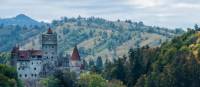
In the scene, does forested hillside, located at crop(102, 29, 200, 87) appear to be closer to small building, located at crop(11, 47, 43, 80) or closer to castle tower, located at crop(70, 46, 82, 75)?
castle tower, located at crop(70, 46, 82, 75)

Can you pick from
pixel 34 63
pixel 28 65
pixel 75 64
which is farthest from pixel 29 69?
pixel 75 64

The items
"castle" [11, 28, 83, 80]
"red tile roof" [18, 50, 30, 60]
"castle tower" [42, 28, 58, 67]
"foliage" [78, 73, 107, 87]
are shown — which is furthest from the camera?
"castle tower" [42, 28, 58, 67]

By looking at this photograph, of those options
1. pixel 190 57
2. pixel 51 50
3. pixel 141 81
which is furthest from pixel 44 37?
pixel 190 57

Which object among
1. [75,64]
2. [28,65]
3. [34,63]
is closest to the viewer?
[34,63]

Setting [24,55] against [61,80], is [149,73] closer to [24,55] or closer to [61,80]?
[24,55]

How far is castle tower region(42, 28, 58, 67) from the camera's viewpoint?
575ft

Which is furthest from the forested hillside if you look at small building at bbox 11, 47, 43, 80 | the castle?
small building at bbox 11, 47, 43, 80

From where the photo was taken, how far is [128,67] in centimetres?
19500

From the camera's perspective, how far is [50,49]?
179375 mm

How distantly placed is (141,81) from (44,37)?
30.4 metres

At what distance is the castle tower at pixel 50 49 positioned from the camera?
175 meters

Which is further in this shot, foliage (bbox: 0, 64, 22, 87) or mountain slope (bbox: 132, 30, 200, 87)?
mountain slope (bbox: 132, 30, 200, 87)

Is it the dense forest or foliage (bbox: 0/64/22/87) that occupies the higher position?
foliage (bbox: 0/64/22/87)

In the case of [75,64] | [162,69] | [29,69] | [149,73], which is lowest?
[149,73]
